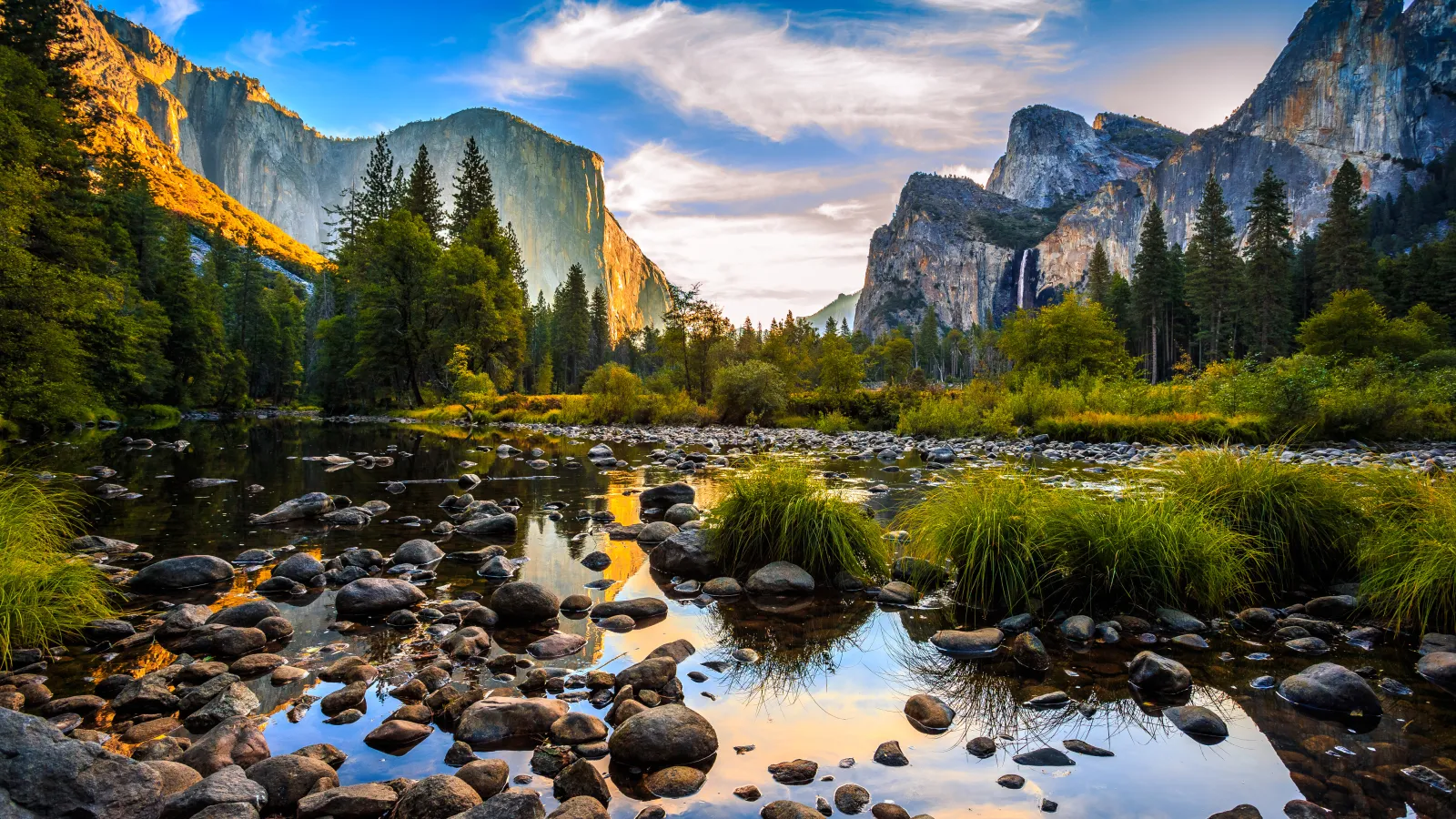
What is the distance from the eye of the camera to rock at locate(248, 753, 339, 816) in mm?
2738

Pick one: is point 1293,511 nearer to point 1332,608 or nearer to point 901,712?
point 1332,608

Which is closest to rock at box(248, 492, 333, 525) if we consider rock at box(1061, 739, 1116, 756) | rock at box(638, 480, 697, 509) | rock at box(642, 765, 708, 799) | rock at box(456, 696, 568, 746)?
rock at box(638, 480, 697, 509)

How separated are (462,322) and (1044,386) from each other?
115ft

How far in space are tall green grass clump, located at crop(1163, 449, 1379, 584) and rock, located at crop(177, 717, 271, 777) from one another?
693 cm

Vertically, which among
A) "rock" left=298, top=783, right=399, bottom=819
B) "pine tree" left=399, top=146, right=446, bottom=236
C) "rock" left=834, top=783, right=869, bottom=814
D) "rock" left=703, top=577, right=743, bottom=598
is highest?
"pine tree" left=399, top=146, right=446, bottom=236

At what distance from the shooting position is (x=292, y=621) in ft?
17.1

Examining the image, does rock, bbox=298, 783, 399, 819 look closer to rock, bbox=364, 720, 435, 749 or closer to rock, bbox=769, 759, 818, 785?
rock, bbox=364, 720, 435, 749

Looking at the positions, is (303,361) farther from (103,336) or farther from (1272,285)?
(1272,285)

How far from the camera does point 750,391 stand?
34.7 meters

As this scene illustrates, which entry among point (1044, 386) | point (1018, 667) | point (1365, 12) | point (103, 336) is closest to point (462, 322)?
point (103, 336)

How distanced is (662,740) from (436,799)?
1.02 m

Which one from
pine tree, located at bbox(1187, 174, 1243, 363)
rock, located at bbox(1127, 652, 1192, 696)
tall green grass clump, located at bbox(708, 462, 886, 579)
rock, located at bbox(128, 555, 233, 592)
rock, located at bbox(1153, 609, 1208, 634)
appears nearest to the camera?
rock, located at bbox(1127, 652, 1192, 696)

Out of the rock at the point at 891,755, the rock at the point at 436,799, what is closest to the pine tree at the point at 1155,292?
the rock at the point at 891,755

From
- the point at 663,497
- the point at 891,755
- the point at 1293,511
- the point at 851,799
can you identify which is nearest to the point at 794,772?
the point at 851,799
